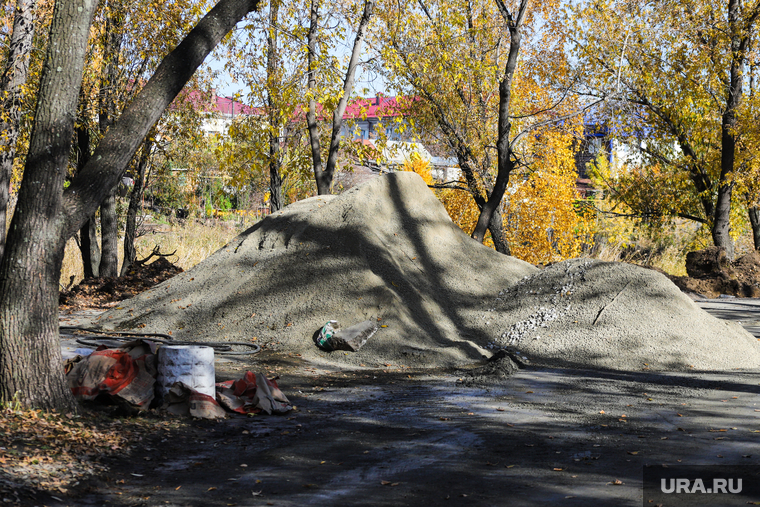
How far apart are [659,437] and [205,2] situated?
14.0 meters

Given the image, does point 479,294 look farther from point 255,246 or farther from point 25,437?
point 25,437

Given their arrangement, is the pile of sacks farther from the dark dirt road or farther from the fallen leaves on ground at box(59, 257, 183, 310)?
the fallen leaves on ground at box(59, 257, 183, 310)

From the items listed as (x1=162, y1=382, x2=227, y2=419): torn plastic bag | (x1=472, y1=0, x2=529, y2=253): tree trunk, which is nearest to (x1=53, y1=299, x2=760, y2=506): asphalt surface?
(x1=162, y1=382, x2=227, y2=419): torn plastic bag

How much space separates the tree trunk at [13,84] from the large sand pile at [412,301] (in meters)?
2.95

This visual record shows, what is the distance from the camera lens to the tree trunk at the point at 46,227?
4871mm

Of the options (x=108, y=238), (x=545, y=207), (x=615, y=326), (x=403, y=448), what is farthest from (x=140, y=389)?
(x=545, y=207)

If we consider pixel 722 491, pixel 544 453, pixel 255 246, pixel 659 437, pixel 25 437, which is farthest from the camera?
pixel 255 246

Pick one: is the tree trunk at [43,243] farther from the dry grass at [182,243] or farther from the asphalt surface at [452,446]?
the dry grass at [182,243]

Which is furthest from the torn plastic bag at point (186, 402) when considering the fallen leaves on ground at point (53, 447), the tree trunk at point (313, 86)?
the tree trunk at point (313, 86)

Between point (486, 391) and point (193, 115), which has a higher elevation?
point (193, 115)

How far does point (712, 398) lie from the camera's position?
22.4 feet

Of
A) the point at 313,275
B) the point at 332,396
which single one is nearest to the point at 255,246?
the point at 313,275

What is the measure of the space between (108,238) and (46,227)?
35.9ft

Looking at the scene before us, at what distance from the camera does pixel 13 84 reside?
10750mm
